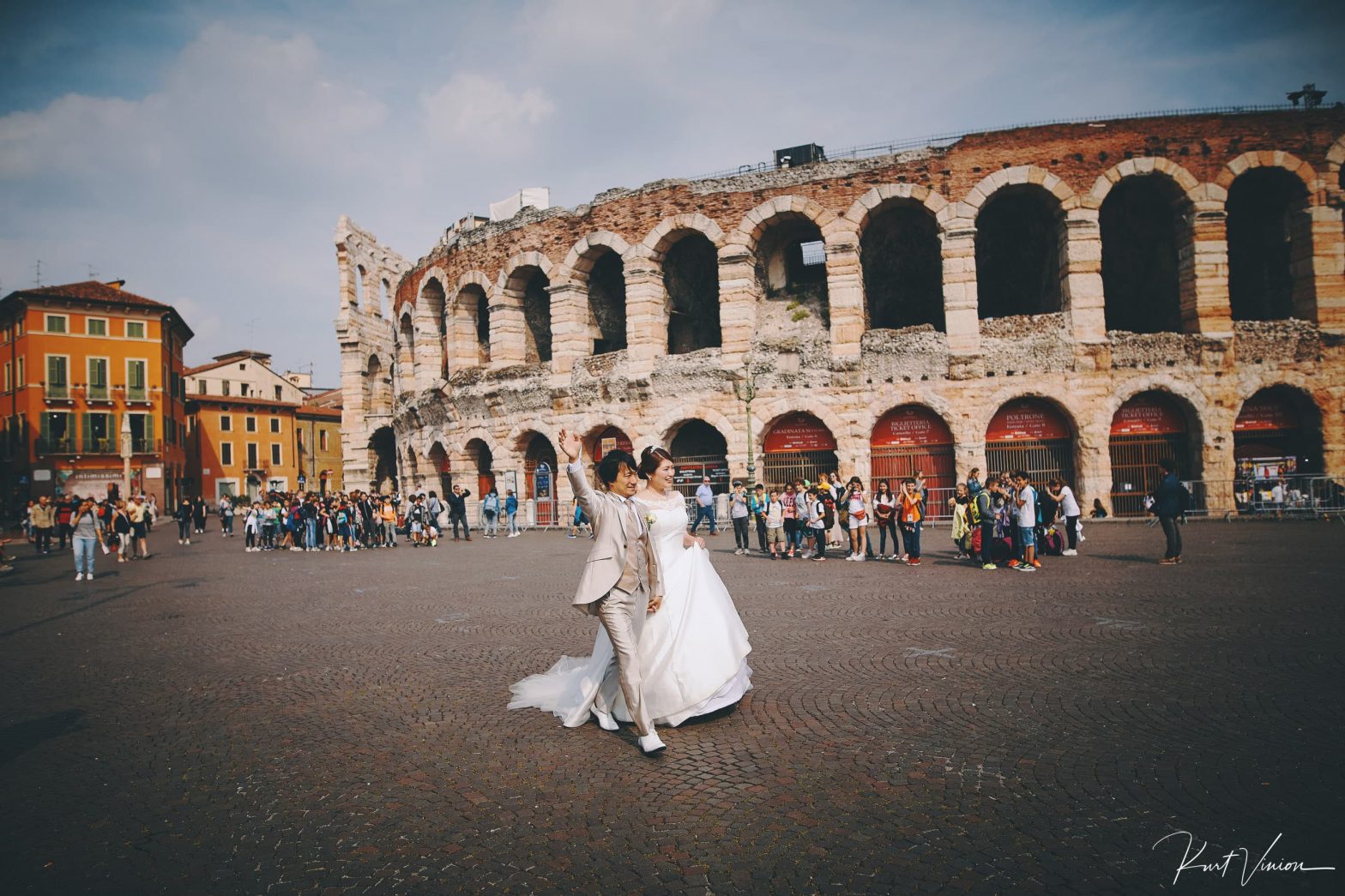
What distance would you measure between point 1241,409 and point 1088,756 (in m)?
21.8

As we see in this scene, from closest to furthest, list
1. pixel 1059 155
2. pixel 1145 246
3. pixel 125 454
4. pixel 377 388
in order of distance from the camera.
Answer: pixel 1059 155 → pixel 1145 246 → pixel 125 454 → pixel 377 388

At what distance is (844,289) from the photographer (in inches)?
894

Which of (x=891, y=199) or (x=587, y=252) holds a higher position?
(x=891, y=199)

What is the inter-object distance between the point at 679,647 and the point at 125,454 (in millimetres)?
41196

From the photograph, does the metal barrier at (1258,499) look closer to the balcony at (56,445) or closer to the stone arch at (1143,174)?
the stone arch at (1143,174)

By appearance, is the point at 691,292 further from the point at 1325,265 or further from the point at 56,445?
the point at 56,445

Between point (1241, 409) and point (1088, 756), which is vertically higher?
point (1241, 409)

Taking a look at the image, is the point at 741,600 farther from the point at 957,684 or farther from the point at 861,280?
the point at 861,280

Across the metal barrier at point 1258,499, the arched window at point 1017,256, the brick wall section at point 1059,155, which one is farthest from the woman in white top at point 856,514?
the arched window at point 1017,256

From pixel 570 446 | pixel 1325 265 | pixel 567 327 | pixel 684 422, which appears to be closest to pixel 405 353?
pixel 567 327

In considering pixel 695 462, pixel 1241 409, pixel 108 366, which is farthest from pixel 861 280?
pixel 108 366

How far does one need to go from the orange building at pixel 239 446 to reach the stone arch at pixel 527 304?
3226cm

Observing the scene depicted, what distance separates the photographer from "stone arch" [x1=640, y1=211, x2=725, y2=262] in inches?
944

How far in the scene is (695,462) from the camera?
25.1 meters
